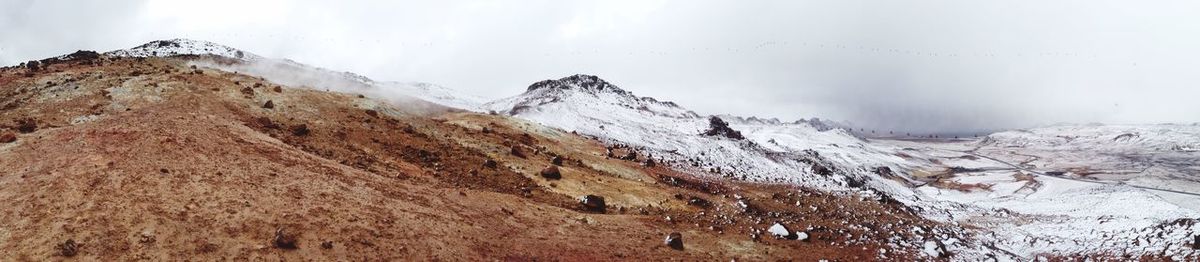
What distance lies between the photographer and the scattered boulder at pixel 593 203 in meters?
Answer: 26.3

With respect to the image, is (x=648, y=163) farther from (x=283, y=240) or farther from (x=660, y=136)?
(x=283, y=240)

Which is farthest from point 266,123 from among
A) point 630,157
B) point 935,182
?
point 935,182

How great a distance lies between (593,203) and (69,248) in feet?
54.0

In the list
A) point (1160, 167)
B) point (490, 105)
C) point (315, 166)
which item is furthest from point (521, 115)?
point (1160, 167)

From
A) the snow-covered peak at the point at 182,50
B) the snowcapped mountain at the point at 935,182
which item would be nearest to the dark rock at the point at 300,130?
the snowcapped mountain at the point at 935,182

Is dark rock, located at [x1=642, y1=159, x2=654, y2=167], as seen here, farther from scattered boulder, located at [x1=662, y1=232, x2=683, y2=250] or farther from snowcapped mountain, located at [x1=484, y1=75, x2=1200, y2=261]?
scattered boulder, located at [x1=662, y1=232, x2=683, y2=250]

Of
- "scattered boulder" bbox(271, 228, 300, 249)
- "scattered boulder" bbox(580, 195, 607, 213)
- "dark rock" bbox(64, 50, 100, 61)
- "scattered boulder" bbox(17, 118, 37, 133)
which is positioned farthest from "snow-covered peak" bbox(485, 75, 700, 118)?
"scattered boulder" bbox(271, 228, 300, 249)

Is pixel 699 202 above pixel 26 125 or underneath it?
underneath

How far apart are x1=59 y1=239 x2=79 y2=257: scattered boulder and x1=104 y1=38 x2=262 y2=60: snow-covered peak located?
44.1 metres

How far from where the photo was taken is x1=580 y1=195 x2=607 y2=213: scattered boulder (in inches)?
1035

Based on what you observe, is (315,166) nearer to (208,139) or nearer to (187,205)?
(208,139)

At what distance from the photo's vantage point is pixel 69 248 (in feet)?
46.2

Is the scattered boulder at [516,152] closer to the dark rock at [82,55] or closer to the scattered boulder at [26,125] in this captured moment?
the scattered boulder at [26,125]

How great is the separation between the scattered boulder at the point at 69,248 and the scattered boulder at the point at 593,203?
51.4 ft
